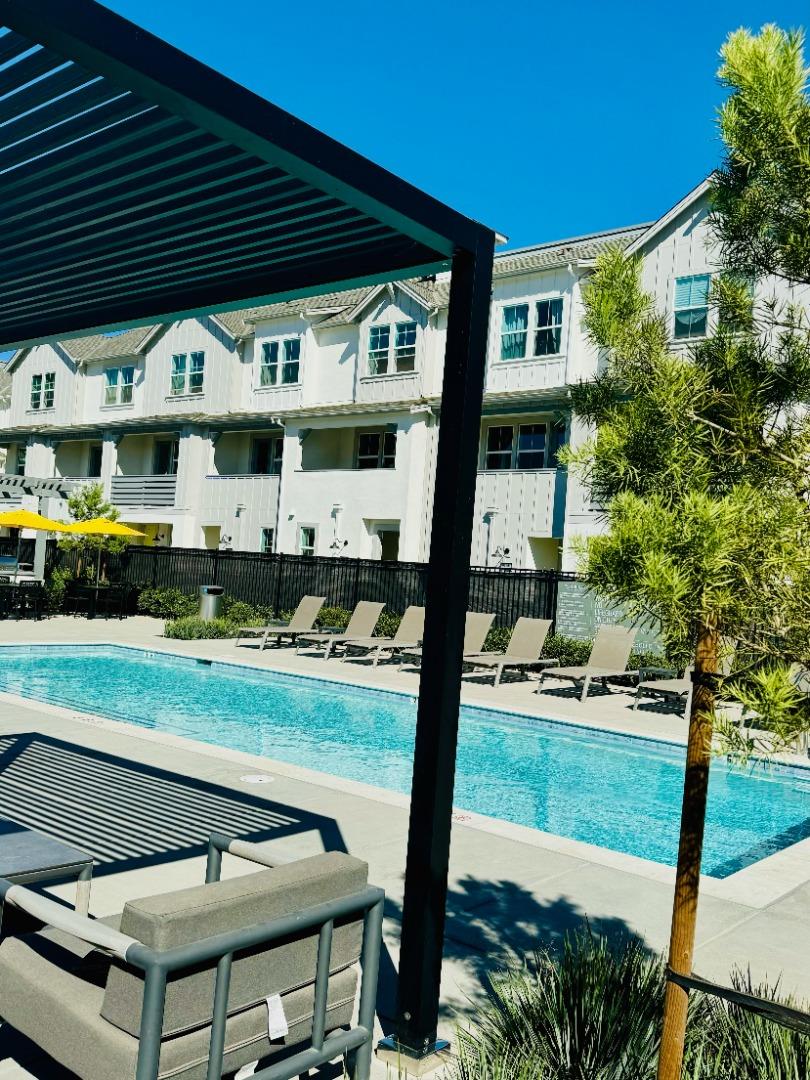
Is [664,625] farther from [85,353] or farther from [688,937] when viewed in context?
[85,353]

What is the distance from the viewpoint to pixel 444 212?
411 centimetres

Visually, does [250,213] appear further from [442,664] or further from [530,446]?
[530,446]

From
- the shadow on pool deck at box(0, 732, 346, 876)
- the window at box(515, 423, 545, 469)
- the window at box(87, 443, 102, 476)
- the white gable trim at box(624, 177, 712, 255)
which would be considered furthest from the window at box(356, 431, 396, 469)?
the shadow on pool deck at box(0, 732, 346, 876)

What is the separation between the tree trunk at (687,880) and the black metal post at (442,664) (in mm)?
1125

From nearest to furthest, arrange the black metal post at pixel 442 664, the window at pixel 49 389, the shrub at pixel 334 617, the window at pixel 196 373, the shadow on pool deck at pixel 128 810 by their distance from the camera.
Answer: the black metal post at pixel 442 664 → the shadow on pool deck at pixel 128 810 → the shrub at pixel 334 617 → the window at pixel 196 373 → the window at pixel 49 389

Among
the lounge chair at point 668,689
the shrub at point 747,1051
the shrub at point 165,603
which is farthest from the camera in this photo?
the shrub at point 165,603

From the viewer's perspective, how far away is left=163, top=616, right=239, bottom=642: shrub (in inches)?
878

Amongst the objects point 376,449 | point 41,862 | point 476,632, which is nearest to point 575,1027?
point 41,862

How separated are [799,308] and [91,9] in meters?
2.42

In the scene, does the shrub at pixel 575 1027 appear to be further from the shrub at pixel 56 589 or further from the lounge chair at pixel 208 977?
the shrub at pixel 56 589

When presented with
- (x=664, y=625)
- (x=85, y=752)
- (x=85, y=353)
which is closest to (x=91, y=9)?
(x=664, y=625)

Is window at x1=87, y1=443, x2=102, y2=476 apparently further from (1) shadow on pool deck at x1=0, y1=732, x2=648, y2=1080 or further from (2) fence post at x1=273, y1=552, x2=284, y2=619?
(1) shadow on pool deck at x1=0, y1=732, x2=648, y2=1080

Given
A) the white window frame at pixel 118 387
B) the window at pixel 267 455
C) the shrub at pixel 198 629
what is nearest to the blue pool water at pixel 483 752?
the shrub at pixel 198 629

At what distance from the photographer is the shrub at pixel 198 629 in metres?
22.3
